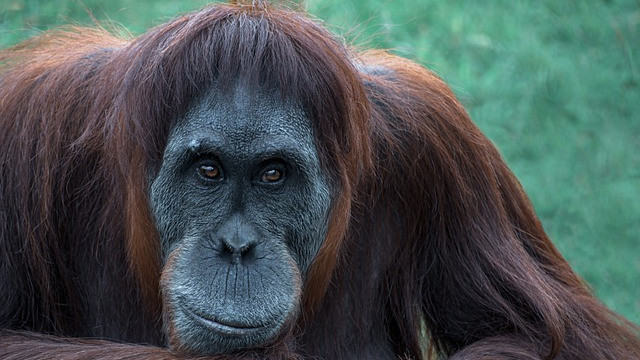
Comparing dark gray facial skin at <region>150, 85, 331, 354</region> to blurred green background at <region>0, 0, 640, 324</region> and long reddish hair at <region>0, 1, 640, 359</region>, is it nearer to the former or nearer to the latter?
long reddish hair at <region>0, 1, 640, 359</region>

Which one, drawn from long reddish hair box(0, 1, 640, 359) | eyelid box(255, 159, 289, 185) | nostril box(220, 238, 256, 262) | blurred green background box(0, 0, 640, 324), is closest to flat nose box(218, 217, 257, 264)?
nostril box(220, 238, 256, 262)

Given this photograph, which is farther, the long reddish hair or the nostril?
the long reddish hair

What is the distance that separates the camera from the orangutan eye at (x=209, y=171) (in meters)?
2.53

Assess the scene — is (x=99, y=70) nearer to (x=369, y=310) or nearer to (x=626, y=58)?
(x=369, y=310)

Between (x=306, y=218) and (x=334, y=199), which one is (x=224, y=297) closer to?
(x=306, y=218)

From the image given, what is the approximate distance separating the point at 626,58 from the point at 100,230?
304cm

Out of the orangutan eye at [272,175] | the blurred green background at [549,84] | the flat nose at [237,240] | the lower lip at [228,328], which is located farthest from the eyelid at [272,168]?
the blurred green background at [549,84]

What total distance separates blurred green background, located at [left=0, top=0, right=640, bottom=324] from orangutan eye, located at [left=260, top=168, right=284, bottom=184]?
2.34 metres

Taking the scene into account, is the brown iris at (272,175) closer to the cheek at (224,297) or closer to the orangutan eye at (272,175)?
the orangutan eye at (272,175)

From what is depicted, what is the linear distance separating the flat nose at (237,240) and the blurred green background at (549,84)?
2462 mm

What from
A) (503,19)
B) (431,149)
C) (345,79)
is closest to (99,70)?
(345,79)

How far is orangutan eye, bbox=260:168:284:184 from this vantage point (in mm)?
2533

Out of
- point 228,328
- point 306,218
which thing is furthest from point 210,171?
point 228,328

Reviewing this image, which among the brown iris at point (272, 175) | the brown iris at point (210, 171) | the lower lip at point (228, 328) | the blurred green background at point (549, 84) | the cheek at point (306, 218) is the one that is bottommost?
the lower lip at point (228, 328)
